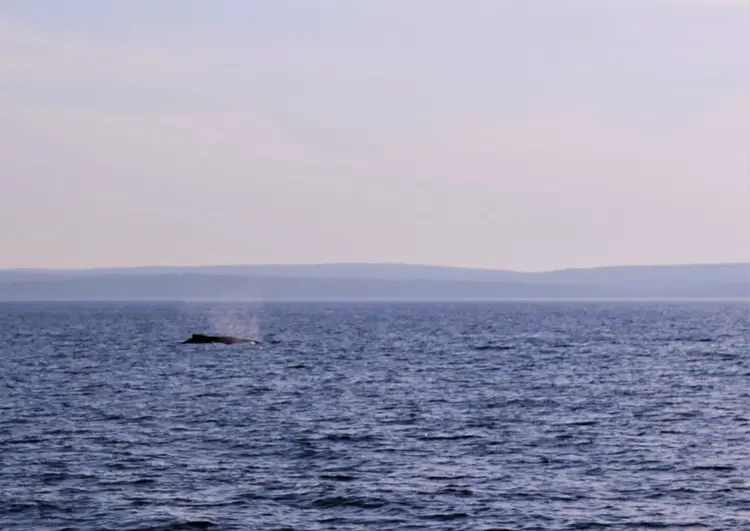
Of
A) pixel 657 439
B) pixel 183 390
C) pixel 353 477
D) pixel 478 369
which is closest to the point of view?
pixel 353 477

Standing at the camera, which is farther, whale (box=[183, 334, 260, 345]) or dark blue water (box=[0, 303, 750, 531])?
whale (box=[183, 334, 260, 345])

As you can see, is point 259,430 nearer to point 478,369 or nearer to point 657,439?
point 657,439

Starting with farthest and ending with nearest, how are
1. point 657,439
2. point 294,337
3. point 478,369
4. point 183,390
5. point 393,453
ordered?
point 294,337
point 478,369
point 183,390
point 657,439
point 393,453

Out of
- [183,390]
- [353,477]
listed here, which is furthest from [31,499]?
[183,390]

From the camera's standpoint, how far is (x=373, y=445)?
171ft

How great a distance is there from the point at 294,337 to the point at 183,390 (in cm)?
8378

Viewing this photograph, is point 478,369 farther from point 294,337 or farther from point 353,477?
point 294,337

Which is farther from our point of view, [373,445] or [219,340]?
[219,340]

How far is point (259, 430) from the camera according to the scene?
5703 centimetres

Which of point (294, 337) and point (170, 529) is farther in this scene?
point (294, 337)

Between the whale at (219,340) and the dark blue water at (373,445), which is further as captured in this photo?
the whale at (219,340)

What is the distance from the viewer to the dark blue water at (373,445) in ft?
125

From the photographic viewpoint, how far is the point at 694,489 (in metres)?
42.0

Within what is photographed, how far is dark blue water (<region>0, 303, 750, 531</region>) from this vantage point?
38.2 m
